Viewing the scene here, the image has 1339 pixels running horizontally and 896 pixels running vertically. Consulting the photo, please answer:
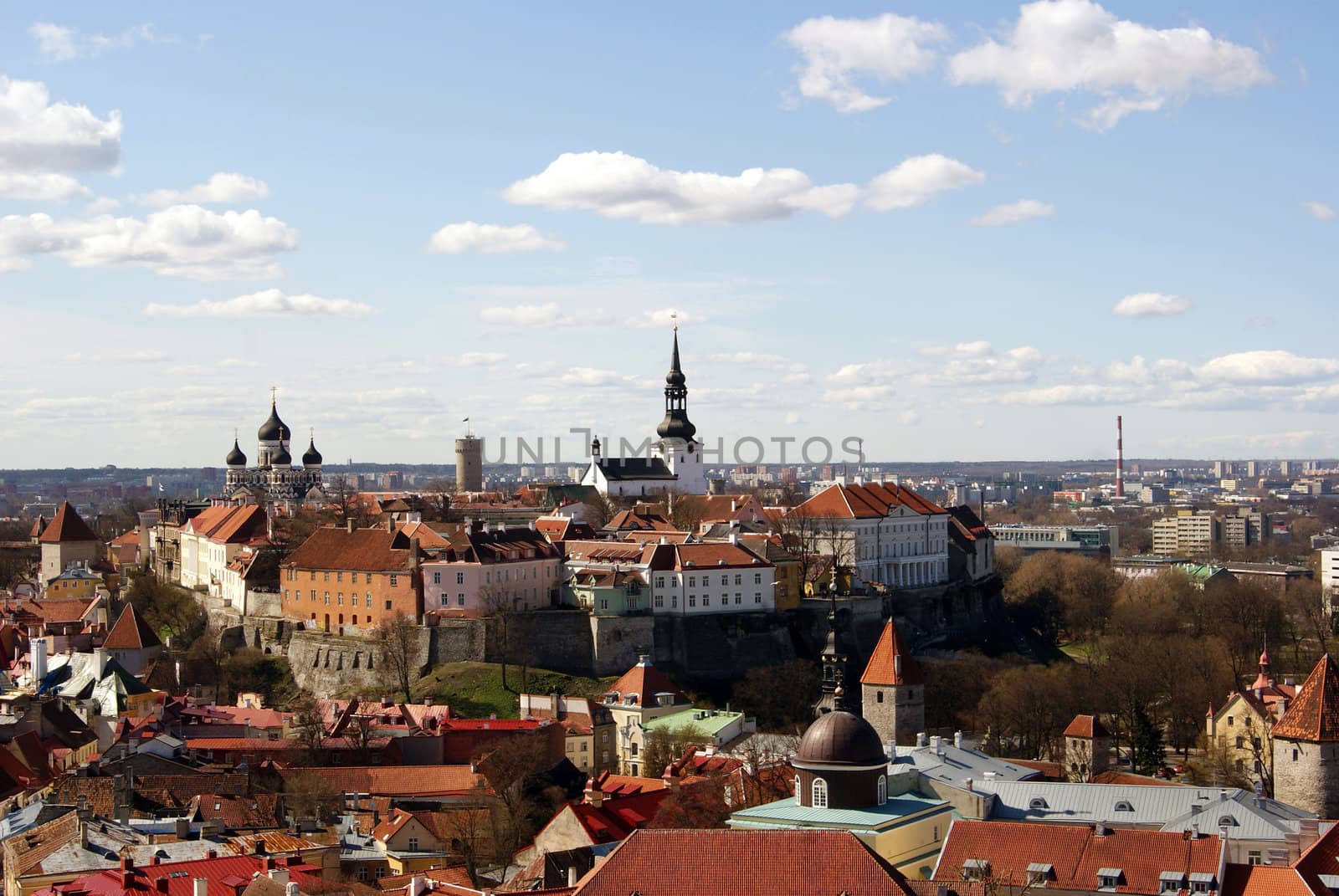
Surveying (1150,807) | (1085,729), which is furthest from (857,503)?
(1150,807)

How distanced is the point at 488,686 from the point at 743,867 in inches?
1543

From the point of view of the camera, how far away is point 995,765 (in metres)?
48.4

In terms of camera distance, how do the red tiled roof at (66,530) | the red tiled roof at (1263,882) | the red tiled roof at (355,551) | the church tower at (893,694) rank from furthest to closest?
the red tiled roof at (66,530) → the red tiled roof at (355,551) → the church tower at (893,694) → the red tiled roof at (1263,882)

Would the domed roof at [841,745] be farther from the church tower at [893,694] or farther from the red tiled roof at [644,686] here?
the red tiled roof at [644,686]

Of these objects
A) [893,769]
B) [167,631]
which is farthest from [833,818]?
[167,631]

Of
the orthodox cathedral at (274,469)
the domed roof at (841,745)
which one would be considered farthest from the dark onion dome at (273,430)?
the domed roof at (841,745)

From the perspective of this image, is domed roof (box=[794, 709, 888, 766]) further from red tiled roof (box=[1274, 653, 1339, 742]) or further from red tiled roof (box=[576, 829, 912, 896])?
red tiled roof (box=[1274, 653, 1339, 742])

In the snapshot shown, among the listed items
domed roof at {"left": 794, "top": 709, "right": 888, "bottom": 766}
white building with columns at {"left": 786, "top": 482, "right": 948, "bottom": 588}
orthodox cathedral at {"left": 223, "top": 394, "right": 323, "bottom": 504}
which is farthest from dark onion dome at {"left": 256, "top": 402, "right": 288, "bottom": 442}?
domed roof at {"left": 794, "top": 709, "right": 888, "bottom": 766}

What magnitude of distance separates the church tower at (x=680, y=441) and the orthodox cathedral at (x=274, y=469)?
21.0 metres

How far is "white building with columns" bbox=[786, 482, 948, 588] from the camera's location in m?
85.1

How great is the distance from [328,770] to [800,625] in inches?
1085

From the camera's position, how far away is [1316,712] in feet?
151

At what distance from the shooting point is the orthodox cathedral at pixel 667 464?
112 meters

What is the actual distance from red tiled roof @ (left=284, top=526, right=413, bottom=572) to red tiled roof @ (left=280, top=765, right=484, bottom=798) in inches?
737
